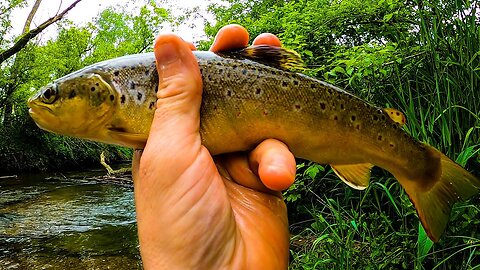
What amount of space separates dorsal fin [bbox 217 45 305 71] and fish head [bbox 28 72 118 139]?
0.60 metres

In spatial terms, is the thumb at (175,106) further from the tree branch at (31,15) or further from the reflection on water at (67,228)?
the tree branch at (31,15)

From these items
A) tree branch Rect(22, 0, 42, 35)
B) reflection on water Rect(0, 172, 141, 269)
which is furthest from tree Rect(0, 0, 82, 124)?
reflection on water Rect(0, 172, 141, 269)

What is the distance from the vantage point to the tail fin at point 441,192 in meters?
2.14

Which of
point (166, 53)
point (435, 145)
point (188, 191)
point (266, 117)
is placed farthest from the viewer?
point (435, 145)

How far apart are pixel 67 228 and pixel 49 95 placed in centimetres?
740

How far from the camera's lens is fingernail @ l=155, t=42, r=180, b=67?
1800 millimetres

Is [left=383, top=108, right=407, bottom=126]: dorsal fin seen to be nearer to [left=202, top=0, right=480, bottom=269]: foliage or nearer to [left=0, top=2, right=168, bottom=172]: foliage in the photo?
[left=202, top=0, right=480, bottom=269]: foliage

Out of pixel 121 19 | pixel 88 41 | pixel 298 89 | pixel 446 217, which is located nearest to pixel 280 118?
pixel 298 89

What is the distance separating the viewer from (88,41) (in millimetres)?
24766

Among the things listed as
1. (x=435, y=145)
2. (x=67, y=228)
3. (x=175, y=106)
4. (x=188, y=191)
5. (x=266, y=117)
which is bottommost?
(x=67, y=228)

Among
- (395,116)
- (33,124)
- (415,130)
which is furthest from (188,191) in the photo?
(33,124)

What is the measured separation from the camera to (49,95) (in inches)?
73.0

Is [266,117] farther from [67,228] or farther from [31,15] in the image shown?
[31,15]

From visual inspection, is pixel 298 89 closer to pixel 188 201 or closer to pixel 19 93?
pixel 188 201
